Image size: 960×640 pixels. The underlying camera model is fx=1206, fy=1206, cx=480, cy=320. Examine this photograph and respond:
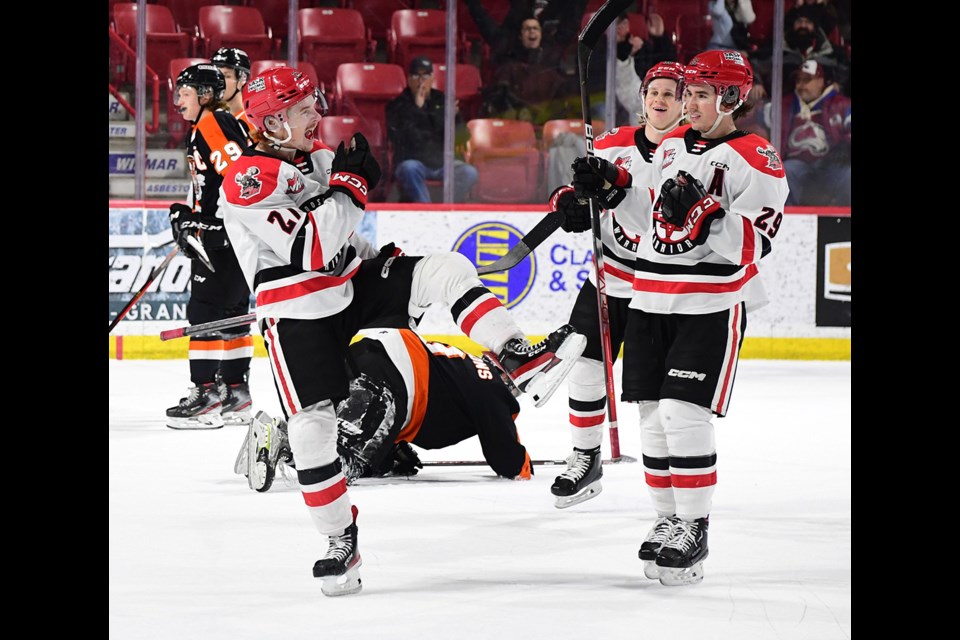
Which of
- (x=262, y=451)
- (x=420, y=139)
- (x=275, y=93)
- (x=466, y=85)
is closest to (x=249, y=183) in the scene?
(x=275, y=93)

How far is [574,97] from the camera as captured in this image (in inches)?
285

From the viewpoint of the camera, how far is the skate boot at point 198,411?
4641 mm

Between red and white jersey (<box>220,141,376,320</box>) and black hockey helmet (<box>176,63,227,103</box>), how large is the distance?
2.29 metres

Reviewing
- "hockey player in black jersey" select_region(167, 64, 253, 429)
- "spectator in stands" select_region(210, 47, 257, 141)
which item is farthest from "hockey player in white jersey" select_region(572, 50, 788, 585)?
"spectator in stands" select_region(210, 47, 257, 141)

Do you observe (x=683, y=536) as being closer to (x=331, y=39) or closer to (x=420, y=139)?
(x=420, y=139)

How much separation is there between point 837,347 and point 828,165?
1.10 meters

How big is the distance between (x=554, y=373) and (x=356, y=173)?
1.86ft

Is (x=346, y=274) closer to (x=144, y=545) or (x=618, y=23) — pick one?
(x=144, y=545)

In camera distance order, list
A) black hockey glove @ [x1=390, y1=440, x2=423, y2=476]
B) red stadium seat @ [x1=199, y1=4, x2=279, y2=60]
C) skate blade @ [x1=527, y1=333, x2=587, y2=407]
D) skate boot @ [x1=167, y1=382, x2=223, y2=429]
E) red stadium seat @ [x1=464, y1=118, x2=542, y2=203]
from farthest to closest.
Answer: red stadium seat @ [x1=199, y1=4, x2=279, y2=60], red stadium seat @ [x1=464, y1=118, x2=542, y2=203], skate boot @ [x1=167, y1=382, x2=223, y2=429], black hockey glove @ [x1=390, y1=440, x2=423, y2=476], skate blade @ [x1=527, y1=333, x2=587, y2=407]

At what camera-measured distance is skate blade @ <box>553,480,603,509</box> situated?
3.26m

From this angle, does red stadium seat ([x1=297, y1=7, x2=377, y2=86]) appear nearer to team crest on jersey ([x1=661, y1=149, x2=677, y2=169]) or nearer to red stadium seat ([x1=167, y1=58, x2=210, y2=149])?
red stadium seat ([x1=167, y1=58, x2=210, y2=149])

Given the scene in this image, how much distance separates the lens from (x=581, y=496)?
10.8ft
